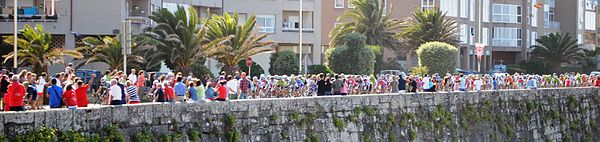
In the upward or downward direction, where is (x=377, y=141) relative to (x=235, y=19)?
downward

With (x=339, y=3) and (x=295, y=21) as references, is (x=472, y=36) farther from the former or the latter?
(x=295, y=21)

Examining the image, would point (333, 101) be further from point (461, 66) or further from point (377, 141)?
point (461, 66)

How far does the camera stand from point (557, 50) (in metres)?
88.4

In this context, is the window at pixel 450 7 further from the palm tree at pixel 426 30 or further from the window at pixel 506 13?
the window at pixel 506 13

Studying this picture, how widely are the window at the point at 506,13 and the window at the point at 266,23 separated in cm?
2830

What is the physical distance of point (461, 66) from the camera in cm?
8819

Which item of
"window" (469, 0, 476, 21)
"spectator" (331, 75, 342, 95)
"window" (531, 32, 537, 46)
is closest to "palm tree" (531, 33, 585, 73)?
"window" (469, 0, 476, 21)

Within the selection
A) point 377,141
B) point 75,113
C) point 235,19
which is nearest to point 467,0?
point 235,19

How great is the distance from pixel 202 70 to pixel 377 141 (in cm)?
2175

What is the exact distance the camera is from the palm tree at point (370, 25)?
7156 cm

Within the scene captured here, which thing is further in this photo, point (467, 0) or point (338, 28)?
point (467, 0)

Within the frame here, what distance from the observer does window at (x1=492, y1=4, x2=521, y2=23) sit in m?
94.2

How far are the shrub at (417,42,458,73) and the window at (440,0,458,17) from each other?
46.9 ft

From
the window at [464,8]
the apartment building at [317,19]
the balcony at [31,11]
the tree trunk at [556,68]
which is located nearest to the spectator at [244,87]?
the apartment building at [317,19]
